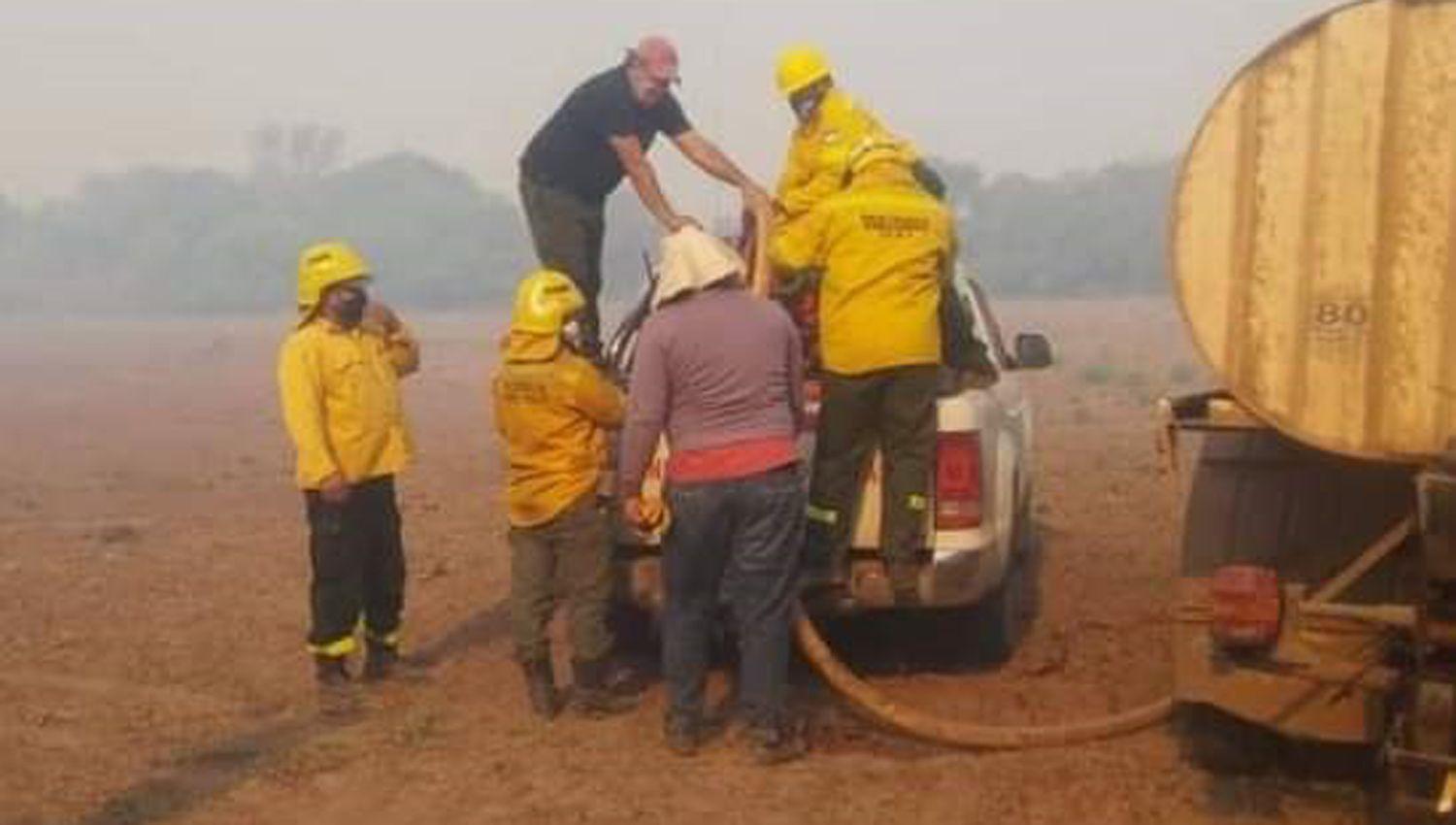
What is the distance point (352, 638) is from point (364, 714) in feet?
1.60

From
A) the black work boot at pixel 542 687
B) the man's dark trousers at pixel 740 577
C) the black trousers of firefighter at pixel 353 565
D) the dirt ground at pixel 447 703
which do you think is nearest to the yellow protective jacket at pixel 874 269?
the man's dark trousers at pixel 740 577

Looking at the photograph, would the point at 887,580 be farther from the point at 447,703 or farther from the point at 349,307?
the point at 349,307

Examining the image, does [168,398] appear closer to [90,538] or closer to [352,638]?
[90,538]

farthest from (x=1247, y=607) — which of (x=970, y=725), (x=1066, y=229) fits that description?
(x=1066, y=229)

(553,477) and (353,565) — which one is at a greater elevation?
(553,477)

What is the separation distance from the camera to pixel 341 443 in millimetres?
7664

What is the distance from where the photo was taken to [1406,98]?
16.3 feet

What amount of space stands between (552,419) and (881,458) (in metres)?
1.28

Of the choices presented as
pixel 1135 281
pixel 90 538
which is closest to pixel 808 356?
pixel 90 538

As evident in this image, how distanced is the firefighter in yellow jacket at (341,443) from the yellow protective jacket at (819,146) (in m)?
1.85

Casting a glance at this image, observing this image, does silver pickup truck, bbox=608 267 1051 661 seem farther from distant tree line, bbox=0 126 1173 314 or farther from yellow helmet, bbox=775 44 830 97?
distant tree line, bbox=0 126 1173 314

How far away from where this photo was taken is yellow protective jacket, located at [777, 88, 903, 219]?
7.32 metres

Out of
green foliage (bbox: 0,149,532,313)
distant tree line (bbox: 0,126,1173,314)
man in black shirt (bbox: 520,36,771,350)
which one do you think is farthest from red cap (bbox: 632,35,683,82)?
green foliage (bbox: 0,149,532,313)

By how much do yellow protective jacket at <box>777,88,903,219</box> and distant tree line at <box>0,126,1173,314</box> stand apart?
59878 mm
